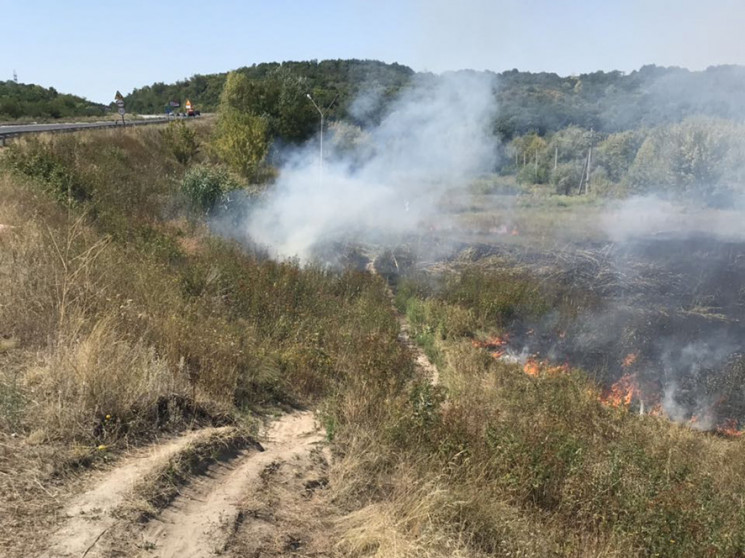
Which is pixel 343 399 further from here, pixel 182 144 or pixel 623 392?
pixel 182 144

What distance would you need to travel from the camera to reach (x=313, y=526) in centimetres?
331

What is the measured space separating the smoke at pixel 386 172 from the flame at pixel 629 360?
9.29 m

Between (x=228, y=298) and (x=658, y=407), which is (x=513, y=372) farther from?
(x=228, y=298)

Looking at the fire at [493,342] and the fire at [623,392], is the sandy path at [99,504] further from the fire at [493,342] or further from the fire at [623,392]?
the fire at [493,342]

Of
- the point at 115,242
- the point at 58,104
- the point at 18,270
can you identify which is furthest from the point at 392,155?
the point at 58,104

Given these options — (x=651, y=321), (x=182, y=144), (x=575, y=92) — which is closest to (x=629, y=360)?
(x=651, y=321)

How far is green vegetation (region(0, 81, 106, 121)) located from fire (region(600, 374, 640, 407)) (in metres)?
45.9

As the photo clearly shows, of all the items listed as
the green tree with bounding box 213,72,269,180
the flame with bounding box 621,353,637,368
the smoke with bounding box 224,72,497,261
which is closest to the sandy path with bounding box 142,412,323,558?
the flame with bounding box 621,353,637,368

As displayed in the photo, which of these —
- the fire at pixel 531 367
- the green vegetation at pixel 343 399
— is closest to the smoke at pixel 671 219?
the fire at pixel 531 367

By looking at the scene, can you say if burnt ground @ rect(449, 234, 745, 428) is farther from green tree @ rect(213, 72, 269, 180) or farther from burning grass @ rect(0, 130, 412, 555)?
green tree @ rect(213, 72, 269, 180)

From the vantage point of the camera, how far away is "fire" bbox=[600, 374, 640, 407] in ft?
26.7

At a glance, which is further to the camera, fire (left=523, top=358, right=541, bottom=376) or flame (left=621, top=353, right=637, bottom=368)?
flame (left=621, top=353, right=637, bottom=368)

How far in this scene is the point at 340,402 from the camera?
5.22 metres

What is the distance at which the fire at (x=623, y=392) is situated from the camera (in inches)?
320
